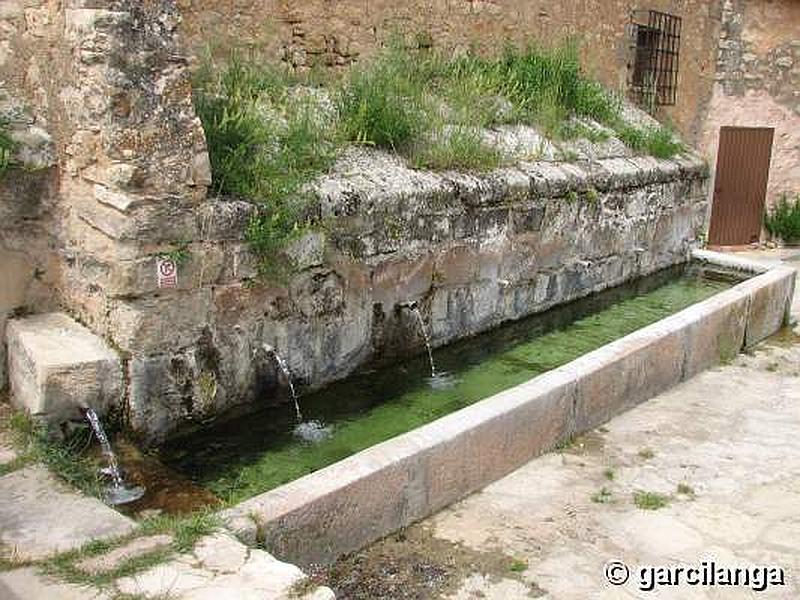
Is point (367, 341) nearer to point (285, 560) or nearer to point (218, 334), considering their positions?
point (218, 334)

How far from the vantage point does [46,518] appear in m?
2.97

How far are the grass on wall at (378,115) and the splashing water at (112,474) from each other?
107 centimetres

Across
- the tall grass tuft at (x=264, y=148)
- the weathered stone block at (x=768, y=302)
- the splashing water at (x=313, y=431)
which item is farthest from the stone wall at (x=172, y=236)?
the weathered stone block at (x=768, y=302)

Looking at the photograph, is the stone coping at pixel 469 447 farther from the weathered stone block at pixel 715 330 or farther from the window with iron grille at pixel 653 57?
the window with iron grille at pixel 653 57

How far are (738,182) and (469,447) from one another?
371 inches

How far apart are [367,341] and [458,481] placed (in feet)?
4.66

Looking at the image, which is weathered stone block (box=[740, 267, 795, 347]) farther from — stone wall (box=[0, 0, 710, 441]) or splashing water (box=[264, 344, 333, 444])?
splashing water (box=[264, 344, 333, 444])

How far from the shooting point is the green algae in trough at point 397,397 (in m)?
4.03

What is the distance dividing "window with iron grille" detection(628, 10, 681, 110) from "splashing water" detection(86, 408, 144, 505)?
316 inches

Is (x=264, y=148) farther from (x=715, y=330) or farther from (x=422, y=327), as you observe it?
(x=715, y=330)

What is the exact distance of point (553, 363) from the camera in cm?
573

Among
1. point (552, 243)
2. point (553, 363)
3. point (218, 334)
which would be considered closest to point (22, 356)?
point (218, 334)

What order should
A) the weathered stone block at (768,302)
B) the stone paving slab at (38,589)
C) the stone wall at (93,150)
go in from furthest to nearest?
the weathered stone block at (768,302)
the stone wall at (93,150)
the stone paving slab at (38,589)

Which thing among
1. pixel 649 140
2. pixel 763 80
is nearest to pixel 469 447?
pixel 649 140
